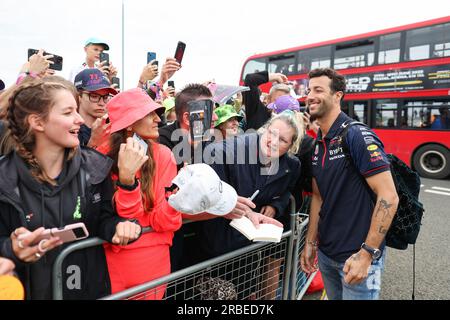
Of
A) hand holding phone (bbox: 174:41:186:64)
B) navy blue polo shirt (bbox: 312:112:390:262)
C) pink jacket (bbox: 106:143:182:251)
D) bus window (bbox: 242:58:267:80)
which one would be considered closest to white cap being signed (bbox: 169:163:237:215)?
pink jacket (bbox: 106:143:182:251)

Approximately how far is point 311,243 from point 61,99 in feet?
6.09

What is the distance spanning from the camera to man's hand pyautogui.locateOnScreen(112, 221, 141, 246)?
4.51 feet

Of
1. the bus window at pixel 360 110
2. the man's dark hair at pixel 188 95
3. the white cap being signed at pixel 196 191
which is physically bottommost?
the white cap being signed at pixel 196 191

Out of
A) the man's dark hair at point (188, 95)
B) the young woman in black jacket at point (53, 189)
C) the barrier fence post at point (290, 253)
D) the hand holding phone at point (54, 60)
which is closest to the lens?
the young woman in black jacket at point (53, 189)

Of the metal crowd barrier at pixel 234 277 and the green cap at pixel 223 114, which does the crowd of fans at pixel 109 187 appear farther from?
the green cap at pixel 223 114

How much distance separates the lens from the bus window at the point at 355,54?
31.3 ft

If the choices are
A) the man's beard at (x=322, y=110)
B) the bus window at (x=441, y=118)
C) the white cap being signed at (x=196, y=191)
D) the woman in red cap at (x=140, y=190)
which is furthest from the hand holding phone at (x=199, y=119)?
the bus window at (x=441, y=118)

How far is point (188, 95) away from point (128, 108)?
0.86 m

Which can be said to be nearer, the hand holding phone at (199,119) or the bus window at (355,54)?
the hand holding phone at (199,119)

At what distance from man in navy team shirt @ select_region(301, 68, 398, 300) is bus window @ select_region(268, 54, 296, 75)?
9688 millimetres

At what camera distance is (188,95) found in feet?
7.99

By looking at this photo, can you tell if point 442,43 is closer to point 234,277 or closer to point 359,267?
point 359,267
